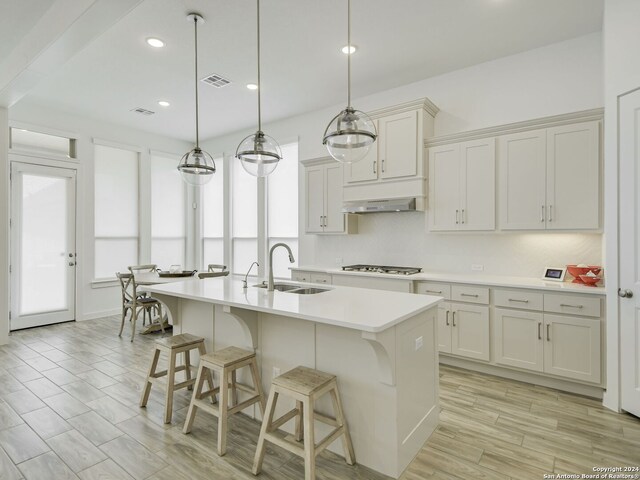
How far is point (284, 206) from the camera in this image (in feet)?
20.0

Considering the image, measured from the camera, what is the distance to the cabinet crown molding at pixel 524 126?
3.19m

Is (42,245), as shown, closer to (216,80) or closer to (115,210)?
(115,210)

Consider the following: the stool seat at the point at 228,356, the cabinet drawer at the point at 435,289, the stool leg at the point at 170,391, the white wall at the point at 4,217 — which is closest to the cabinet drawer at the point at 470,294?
the cabinet drawer at the point at 435,289

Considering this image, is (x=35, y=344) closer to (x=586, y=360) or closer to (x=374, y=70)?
(x=374, y=70)

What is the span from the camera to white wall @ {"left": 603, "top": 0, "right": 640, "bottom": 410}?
272 cm

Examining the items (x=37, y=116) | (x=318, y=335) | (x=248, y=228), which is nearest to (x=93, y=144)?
(x=37, y=116)

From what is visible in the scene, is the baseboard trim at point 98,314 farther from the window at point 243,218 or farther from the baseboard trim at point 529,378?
the baseboard trim at point 529,378

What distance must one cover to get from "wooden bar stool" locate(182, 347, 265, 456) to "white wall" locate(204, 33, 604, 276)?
8.99ft

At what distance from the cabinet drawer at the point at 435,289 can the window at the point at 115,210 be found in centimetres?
532

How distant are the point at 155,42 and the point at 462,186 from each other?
3.54m

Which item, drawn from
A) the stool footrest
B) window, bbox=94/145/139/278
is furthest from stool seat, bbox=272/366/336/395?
window, bbox=94/145/139/278

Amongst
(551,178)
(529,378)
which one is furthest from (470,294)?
(551,178)

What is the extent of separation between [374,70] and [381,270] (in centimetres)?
240

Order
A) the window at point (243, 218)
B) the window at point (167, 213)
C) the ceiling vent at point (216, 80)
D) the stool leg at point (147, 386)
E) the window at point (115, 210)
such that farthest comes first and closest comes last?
the window at point (167, 213) → the window at point (243, 218) → the window at point (115, 210) → the ceiling vent at point (216, 80) → the stool leg at point (147, 386)
